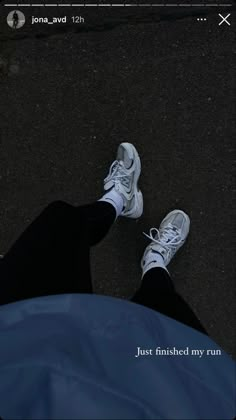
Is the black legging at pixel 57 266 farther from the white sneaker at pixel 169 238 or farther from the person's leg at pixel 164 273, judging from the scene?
the white sneaker at pixel 169 238

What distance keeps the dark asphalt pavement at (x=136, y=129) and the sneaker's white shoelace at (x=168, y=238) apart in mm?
87

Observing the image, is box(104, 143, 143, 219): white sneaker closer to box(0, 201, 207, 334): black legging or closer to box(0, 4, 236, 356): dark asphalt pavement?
box(0, 4, 236, 356): dark asphalt pavement

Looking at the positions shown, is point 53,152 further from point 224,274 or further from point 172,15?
point 224,274

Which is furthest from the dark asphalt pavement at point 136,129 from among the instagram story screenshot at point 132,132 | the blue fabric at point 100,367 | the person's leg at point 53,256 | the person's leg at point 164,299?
the blue fabric at point 100,367

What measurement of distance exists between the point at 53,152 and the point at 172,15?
3.18 ft

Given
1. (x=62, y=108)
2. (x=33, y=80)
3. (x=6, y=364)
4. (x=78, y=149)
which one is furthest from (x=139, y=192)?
(x=6, y=364)

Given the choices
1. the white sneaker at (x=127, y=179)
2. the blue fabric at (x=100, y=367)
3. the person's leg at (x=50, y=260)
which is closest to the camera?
the blue fabric at (x=100, y=367)

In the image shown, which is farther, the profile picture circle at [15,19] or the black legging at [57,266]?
the profile picture circle at [15,19]

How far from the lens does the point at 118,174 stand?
87.3 inches

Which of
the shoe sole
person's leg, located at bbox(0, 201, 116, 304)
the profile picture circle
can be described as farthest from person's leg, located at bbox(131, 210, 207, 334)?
the profile picture circle

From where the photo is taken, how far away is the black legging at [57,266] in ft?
5.27

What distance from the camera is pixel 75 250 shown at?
169cm

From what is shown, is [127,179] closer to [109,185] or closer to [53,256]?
[109,185]

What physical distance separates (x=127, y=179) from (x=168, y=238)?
380mm
